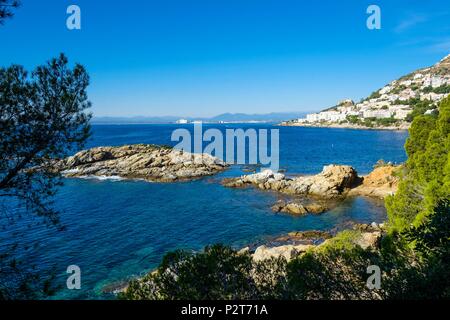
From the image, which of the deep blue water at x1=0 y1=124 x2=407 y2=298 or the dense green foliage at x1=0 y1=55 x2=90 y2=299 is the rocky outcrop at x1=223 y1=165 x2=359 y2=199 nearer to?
the deep blue water at x1=0 y1=124 x2=407 y2=298

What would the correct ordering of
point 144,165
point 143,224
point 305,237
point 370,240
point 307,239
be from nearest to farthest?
point 370,240 → point 307,239 → point 305,237 → point 143,224 → point 144,165

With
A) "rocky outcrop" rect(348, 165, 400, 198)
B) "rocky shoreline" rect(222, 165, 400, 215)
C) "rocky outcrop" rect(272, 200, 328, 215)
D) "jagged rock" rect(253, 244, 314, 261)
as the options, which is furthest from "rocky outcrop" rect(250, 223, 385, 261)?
"rocky outcrop" rect(348, 165, 400, 198)

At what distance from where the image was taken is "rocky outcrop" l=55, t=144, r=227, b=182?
59.6 metres

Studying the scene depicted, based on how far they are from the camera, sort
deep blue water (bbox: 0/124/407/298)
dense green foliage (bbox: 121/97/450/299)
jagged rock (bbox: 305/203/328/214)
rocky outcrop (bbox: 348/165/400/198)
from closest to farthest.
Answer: dense green foliage (bbox: 121/97/450/299) → deep blue water (bbox: 0/124/407/298) → jagged rock (bbox: 305/203/328/214) → rocky outcrop (bbox: 348/165/400/198)

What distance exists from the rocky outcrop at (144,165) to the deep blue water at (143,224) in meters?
6.04

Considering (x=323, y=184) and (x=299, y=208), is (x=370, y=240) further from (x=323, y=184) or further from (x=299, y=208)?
(x=323, y=184)

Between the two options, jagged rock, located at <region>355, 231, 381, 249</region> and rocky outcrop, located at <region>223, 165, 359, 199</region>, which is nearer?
jagged rock, located at <region>355, 231, 381, 249</region>

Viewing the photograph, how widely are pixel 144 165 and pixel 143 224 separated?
31.8m

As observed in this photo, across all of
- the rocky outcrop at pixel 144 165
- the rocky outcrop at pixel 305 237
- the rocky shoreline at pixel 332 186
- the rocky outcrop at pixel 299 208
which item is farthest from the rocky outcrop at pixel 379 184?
the rocky outcrop at pixel 144 165

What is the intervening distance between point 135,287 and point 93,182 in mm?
48766

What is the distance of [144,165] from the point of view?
64.1 m

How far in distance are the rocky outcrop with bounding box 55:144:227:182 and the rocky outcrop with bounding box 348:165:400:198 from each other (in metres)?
27.9

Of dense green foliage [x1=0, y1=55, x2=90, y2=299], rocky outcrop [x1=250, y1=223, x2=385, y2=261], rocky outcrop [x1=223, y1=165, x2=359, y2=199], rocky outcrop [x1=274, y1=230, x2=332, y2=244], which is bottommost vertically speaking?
Result: rocky outcrop [x1=274, y1=230, x2=332, y2=244]

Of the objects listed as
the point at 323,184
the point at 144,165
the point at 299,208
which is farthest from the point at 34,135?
the point at 144,165
